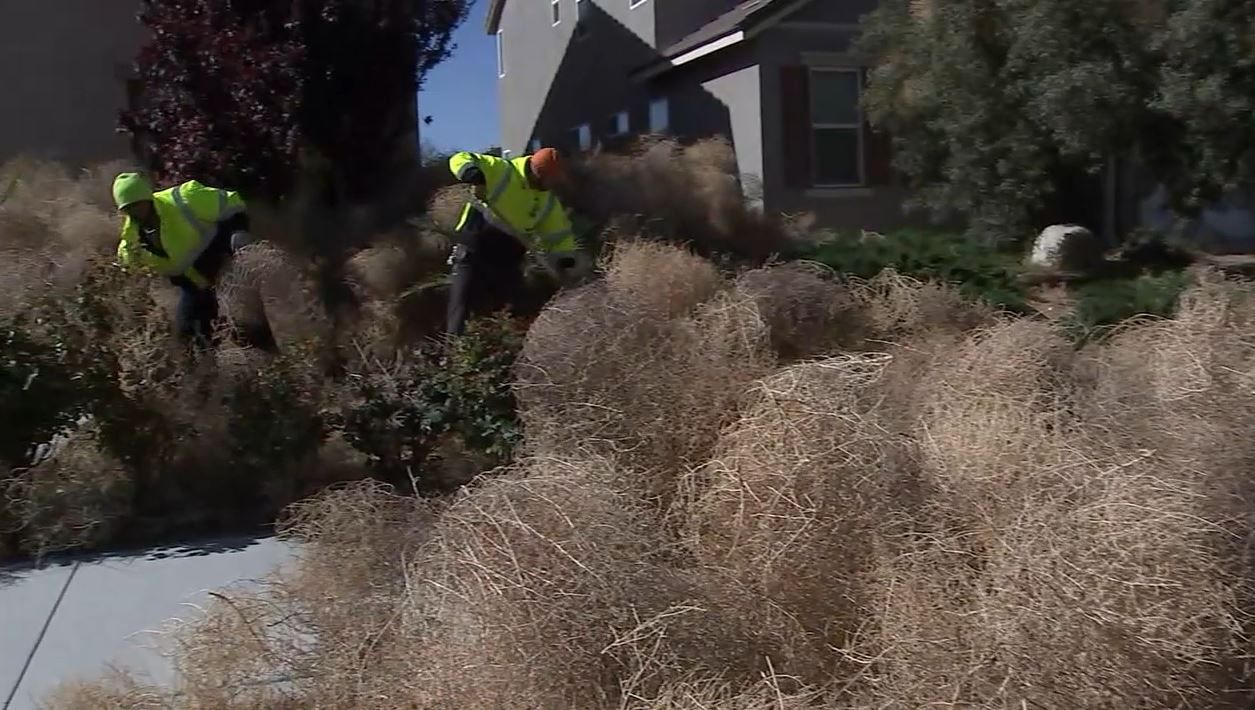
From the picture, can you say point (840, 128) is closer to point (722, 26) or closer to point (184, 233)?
point (722, 26)

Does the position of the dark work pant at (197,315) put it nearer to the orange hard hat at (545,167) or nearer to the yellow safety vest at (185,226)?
the yellow safety vest at (185,226)

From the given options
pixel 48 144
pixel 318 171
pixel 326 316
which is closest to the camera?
pixel 326 316

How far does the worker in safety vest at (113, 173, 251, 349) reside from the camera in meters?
7.03

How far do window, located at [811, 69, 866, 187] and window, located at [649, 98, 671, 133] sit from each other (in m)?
2.45

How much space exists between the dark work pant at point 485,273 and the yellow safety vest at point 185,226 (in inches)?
56.9

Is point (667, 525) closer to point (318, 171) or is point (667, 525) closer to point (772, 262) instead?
point (772, 262)

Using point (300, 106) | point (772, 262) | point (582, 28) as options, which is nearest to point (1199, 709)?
point (772, 262)

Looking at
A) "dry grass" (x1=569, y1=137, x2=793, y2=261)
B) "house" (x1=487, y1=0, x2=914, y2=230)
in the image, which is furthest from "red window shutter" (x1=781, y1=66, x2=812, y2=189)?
"dry grass" (x1=569, y1=137, x2=793, y2=261)

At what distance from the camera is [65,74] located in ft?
41.3

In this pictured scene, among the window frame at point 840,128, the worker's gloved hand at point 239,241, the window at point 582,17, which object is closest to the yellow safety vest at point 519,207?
the worker's gloved hand at point 239,241

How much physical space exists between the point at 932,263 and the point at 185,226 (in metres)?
5.45

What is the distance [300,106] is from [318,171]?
82 cm

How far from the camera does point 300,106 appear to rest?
9.32m

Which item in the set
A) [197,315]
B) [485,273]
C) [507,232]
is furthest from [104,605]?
[507,232]
